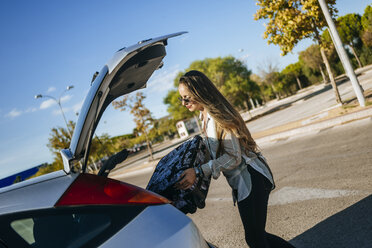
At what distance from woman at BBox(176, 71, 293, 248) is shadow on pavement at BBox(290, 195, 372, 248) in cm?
105

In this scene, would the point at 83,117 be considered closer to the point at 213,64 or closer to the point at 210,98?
the point at 210,98

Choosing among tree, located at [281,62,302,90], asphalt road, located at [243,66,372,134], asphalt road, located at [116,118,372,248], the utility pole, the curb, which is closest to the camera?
asphalt road, located at [116,118,372,248]

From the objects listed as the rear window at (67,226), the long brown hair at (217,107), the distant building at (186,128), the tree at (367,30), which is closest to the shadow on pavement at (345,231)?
the long brown hair at (217,107)

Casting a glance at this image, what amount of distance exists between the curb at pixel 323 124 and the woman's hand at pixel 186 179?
8486 millimetres

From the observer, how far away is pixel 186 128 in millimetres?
41438

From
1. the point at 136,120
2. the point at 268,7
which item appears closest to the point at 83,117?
the point at 268,7

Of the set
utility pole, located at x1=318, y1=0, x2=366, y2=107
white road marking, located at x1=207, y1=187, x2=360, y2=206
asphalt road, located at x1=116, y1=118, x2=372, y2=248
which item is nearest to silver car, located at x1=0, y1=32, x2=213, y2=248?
asphalt road, located at x1=116, y1=118, x2=372, y2=248

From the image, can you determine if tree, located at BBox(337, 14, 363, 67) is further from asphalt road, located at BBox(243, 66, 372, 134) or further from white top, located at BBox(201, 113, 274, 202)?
white top, located at BBox(201, 113, 274, 202)

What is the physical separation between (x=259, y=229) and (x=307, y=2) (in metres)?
12.1

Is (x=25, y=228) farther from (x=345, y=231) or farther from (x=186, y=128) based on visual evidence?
(x=186, y=128)

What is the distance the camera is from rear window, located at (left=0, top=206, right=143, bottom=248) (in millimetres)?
1198

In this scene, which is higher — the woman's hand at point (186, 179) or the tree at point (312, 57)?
the tree at point (312, 57)

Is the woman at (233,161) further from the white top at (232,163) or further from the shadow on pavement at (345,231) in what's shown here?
the shadow on pavement at (345,231)

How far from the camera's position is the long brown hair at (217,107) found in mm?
1990
